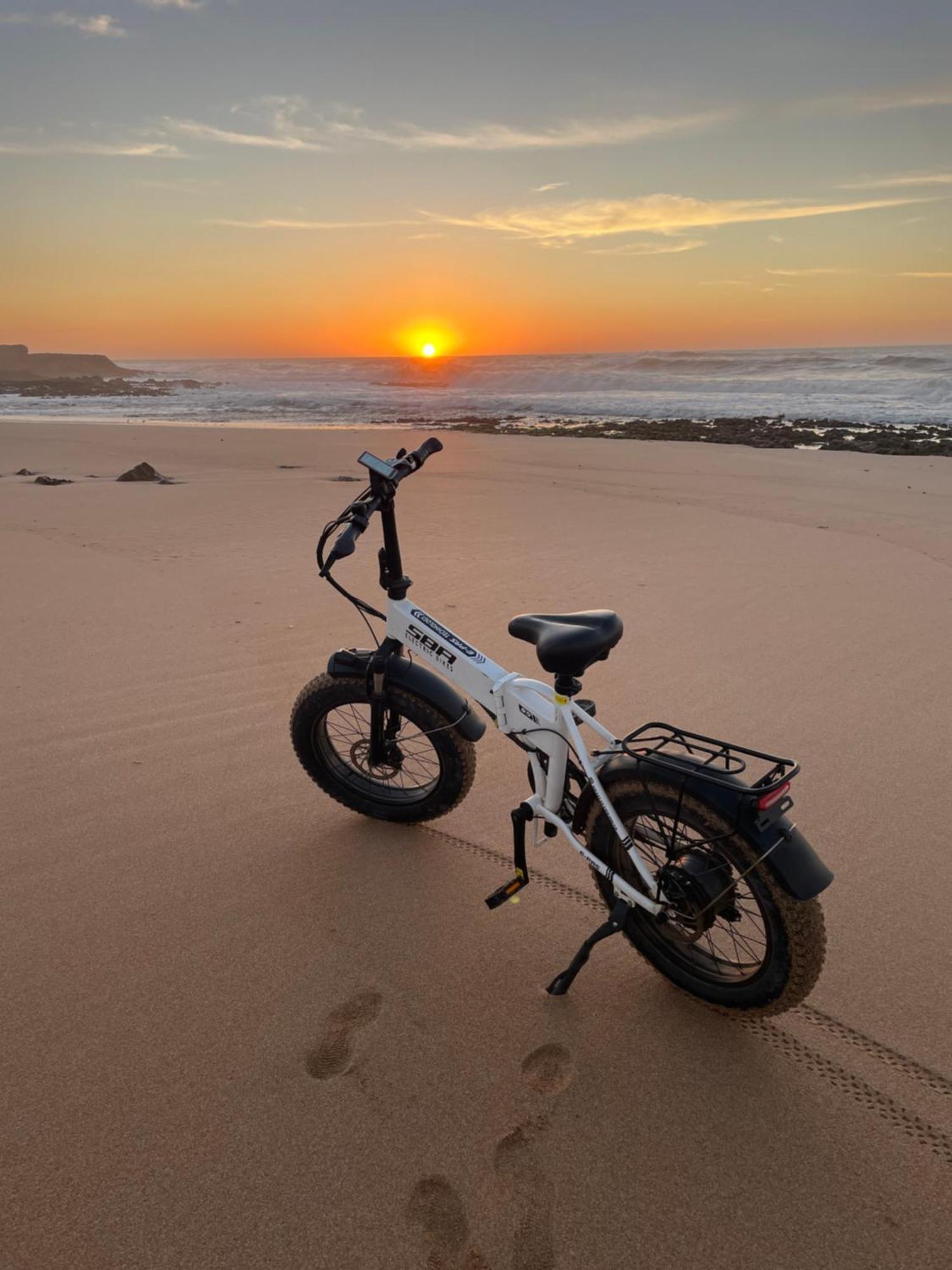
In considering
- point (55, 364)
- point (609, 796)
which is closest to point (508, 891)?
point (609, 796)

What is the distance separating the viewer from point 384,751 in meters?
3.24

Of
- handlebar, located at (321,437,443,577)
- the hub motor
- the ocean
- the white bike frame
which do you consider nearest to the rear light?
the hub motor

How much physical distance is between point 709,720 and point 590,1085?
2.38 metres

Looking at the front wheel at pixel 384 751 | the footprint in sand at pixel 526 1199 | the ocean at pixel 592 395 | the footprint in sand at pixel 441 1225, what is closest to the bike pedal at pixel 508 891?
the front wheel at pixel 384 751

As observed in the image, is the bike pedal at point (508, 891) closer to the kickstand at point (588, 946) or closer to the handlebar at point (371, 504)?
the kickstand at point (588, 946)

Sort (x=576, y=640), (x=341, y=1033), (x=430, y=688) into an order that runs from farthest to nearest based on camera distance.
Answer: (x=430, y=688)
(x=576, y=640)
(x=341, y=1033)

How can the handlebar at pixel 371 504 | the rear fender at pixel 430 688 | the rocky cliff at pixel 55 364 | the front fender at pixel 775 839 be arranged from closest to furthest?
the front fender at pixel 775 839, the handlebar at pixel 371 504, the rear fender at pixel 430 688, the rocky cliff at pixel 55 364

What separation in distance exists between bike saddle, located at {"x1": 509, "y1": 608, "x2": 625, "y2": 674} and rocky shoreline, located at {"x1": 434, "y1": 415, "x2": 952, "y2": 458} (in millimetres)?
15755

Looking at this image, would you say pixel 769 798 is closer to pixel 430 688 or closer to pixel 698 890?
pixel 698 890

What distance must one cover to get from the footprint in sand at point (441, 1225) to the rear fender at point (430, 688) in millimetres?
1476

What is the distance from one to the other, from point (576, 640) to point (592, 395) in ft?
125

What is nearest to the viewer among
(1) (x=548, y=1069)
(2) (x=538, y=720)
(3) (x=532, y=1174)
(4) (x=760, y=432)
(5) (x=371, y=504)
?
(3) (x=532, y=1174)

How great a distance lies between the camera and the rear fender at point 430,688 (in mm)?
3016

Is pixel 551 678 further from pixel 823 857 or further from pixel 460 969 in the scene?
pixel 460 969
